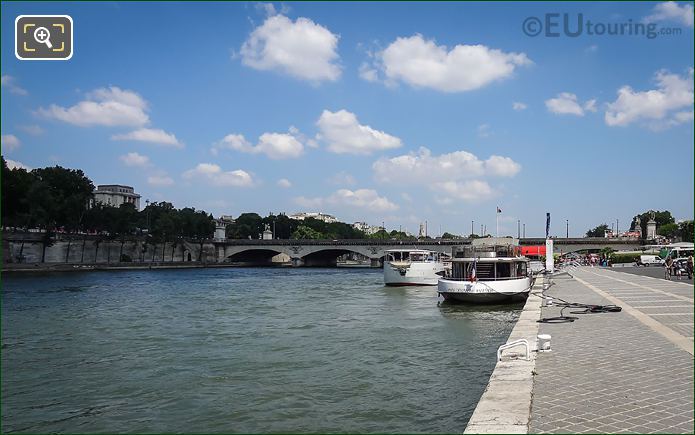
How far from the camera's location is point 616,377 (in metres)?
8.99

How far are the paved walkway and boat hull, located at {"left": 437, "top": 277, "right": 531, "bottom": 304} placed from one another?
13.9 m

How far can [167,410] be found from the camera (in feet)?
38.7

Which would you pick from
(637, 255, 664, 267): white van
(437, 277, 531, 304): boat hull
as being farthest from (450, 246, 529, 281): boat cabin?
(637, 255, 664, 267): white van

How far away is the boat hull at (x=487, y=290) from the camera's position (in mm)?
29984

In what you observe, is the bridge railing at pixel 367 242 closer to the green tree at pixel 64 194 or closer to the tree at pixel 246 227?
the green tree at pixel 64 194

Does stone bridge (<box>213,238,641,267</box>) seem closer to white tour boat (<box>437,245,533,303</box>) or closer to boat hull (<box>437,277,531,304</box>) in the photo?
white tour boat (<box>437,245,533,303</box>)

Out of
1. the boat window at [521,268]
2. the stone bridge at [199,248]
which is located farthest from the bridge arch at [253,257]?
the boat window at [521,268]

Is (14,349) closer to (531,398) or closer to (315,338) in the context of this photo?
(315,338)

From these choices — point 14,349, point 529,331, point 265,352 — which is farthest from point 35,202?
point 529,331

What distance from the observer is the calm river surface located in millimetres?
11062

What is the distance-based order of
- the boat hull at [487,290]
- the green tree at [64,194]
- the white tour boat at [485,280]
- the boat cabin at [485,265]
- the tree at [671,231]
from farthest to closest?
the tree at [671,231] < the green tree at [64,194] < the boat cabin at [485,265] < the white tour boat at [485,280] < the boat hull at [487,290]

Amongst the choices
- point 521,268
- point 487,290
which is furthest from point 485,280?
point 521,268

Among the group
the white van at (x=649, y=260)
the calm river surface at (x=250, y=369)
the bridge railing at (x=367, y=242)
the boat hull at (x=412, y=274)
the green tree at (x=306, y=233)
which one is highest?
the green tree at (x=306, y=233)

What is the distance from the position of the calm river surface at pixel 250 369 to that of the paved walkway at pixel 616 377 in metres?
2.01
